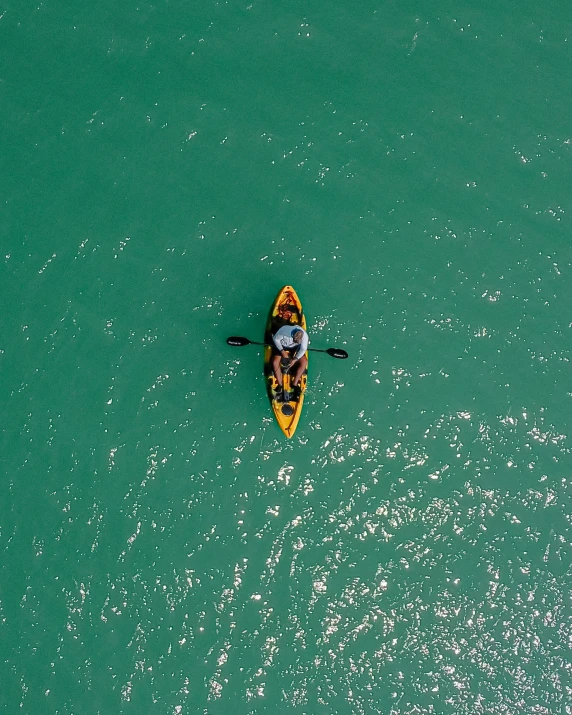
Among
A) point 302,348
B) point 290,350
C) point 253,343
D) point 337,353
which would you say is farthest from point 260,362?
point 337,353

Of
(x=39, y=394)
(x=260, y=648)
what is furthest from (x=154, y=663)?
→ (x=39, y=394)

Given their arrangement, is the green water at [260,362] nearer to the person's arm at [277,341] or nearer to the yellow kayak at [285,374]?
the yellow kayak at [285,374]

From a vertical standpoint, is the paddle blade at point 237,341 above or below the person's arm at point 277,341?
below

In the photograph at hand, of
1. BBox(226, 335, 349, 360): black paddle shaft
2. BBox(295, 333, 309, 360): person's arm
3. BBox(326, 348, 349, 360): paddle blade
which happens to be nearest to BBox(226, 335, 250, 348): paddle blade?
BBox(226, 335, 349, 360): black paddle shaft

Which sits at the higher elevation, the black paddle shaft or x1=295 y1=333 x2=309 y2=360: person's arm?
x1=295 y1=333 x2=309 y2=360: person's arm

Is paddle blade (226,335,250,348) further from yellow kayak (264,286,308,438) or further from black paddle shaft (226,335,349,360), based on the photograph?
yellow kayak (264,286,308,438)

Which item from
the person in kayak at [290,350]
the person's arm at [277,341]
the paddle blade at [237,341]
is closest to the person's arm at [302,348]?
the person in kayak at [290,350]
